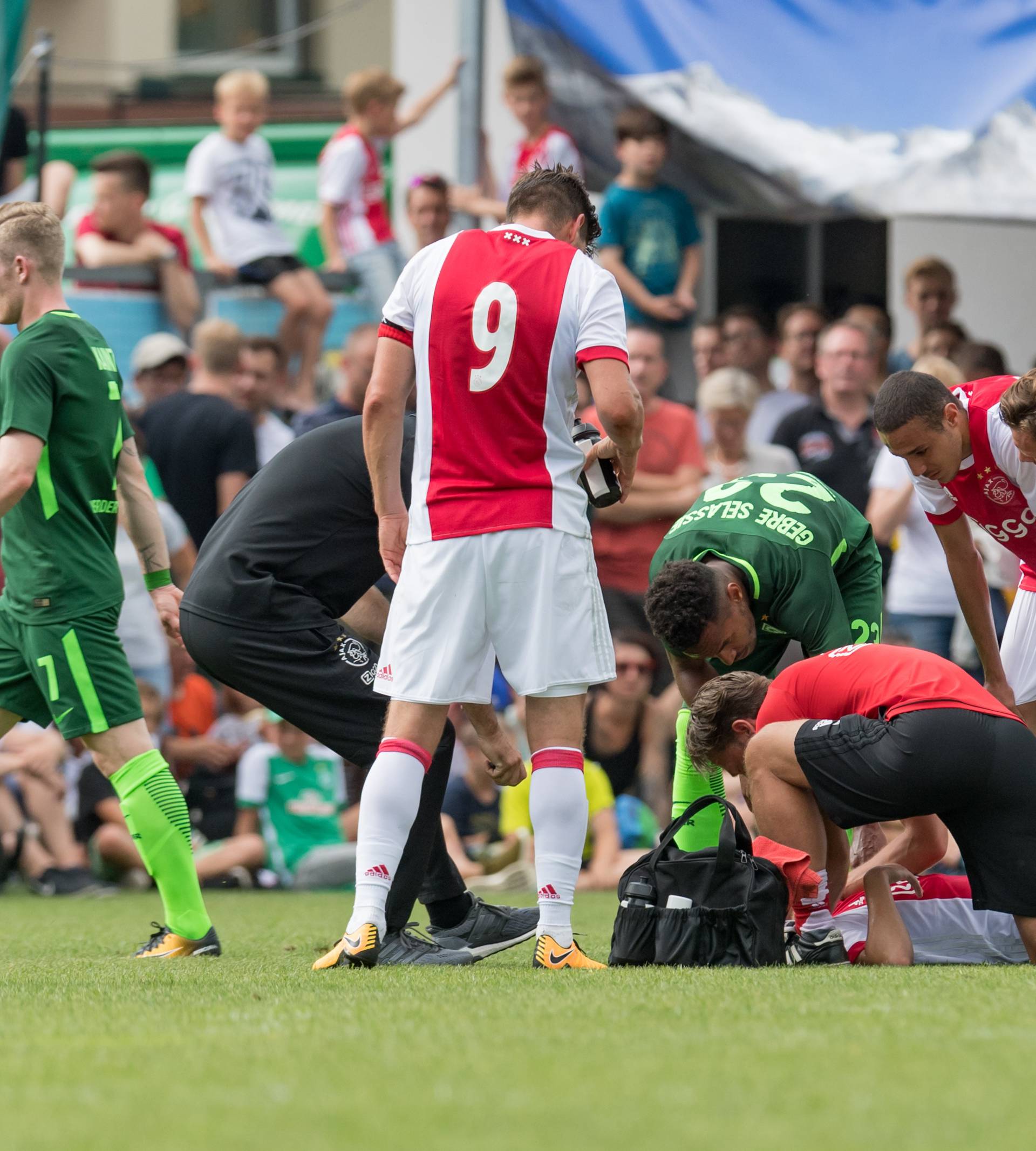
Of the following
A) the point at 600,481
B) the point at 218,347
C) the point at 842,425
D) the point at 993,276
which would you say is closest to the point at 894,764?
the point at 600,481

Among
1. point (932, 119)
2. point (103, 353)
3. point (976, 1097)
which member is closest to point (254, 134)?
point (932, 119)

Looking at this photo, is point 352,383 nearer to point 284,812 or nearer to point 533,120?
point 284,812


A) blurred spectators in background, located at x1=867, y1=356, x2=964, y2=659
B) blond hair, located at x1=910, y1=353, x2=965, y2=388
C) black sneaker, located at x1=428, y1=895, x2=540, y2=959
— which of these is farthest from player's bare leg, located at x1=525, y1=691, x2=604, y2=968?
blurred spectators in background, located at x1=867, y1=356, x2=964, y2=659

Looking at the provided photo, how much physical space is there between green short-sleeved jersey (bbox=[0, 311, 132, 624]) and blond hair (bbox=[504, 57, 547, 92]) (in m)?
5.80

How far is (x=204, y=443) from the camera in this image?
976 cm

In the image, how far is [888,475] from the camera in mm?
9102

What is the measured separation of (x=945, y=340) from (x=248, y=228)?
440 centimetres

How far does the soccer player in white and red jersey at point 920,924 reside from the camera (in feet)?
16.9

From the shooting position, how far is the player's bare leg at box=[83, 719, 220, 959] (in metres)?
5.52

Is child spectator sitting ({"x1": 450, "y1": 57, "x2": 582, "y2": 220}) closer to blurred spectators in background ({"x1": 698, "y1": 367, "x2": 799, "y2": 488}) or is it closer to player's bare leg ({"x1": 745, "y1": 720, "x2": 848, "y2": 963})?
blurred spectators in background ({"x1": 698, "y1": 367, "x2": 799, "y2": 488})

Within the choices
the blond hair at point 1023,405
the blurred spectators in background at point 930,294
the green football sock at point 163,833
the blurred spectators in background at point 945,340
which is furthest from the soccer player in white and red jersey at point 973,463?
the blurred spectators in background at point 930,294

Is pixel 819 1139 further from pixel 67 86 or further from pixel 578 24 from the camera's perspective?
pixel 67 86

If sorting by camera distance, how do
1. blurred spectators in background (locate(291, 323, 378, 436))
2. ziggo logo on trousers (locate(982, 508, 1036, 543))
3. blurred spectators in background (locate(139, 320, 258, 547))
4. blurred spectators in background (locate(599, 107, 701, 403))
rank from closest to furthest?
ziggo logo on trousers (locate(982, 508, 1036, 543))
blurred spectators in background (locate(291, 323, 378, 436))
blurred spectators in background (locate(139, 320, 258, 547))
blurred spectators in background (locate(599, 107, 701, 403))

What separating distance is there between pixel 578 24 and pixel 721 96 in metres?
1.03
